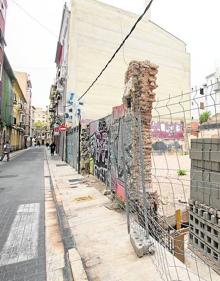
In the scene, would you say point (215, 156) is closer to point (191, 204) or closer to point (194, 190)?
point (194, 190)

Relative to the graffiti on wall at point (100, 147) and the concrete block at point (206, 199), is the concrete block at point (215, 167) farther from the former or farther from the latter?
the graffiti on wall at point (100, 147)

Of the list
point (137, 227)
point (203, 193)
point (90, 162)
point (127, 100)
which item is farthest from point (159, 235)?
point (90, 162)

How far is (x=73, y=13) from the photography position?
22281 mm

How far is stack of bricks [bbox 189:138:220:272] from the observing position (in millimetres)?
3305

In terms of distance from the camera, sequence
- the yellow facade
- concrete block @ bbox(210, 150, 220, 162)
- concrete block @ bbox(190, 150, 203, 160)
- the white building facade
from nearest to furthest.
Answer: concrete block @ bbox(210, 150, 220, 162) → concrete block @ bbox(190, 150, 203, 160) → the white building facade → the yellow facade

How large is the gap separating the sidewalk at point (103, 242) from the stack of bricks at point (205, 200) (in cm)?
86

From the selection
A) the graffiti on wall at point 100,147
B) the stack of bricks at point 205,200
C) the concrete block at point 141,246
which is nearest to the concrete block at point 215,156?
the stack of bricks at point 205,200

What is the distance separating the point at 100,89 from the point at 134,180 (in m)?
18.8

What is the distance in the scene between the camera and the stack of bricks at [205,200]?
330 cm

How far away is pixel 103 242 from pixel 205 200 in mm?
1744

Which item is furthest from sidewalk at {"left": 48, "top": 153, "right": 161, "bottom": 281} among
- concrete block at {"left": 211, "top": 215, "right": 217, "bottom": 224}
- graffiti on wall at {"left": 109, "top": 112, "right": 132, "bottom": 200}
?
concrete block at {"left": 211, "top": 215, "right": 217, "bottom": 224}

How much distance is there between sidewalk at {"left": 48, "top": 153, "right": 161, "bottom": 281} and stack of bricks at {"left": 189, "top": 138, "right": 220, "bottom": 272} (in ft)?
2.83

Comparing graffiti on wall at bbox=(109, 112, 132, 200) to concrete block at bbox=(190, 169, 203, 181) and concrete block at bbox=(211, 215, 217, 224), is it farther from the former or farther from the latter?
concrete block at bbox=(211, 215, 217, 224)

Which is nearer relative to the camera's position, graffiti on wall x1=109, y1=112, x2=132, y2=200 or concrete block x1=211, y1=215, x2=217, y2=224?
concrete block x1=211, y1=215, x2=217, y2=224
